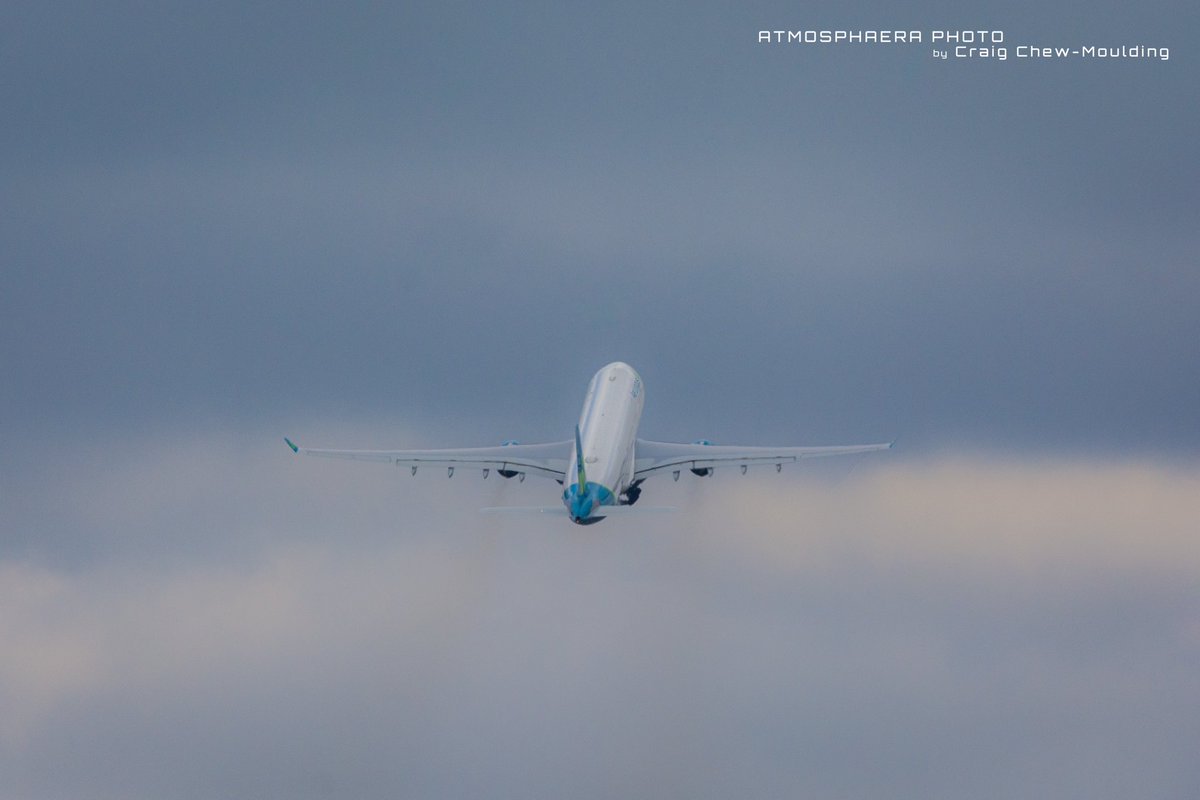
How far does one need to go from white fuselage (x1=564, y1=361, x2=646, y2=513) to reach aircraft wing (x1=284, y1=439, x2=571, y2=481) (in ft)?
7.48

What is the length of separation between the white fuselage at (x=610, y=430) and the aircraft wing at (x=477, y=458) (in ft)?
7.48

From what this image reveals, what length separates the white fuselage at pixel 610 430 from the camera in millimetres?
171875

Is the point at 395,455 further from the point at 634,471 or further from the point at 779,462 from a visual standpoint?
the point at 779,462

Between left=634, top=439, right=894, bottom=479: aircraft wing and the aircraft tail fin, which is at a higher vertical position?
left=634, top=439, right=894, bottom=479: aircraft wing

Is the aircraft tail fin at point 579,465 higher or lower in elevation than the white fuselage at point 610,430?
lower

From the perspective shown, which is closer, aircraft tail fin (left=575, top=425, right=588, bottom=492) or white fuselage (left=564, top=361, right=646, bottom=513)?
aircraft tail fin (left=575, top=425, right=588, bottom=492)

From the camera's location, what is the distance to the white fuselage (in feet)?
564

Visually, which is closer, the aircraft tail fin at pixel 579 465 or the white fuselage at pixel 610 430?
the aircraft tail fin at pixel 579 465

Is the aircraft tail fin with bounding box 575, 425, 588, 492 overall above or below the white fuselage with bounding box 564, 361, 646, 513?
below

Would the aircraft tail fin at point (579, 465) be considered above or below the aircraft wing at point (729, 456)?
below

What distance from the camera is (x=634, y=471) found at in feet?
607

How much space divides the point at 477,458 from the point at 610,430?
1207cm

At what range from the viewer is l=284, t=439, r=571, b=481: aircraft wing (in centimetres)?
18275

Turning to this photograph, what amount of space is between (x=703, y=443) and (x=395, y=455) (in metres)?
26.1
